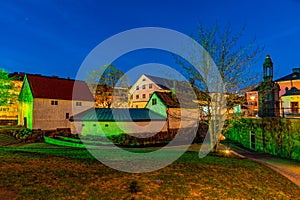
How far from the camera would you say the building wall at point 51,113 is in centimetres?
3180

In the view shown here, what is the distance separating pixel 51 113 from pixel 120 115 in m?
13.4

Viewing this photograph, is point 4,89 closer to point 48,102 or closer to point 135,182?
point 48,102

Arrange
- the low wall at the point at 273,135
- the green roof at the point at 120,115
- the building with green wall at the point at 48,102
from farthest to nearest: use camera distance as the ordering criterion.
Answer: the building with green wall at the point at 48,102 < the green roof at the point at 120,115 < the low wall at the point at 273,135

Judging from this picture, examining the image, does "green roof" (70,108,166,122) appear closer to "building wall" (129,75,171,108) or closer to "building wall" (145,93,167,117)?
"building wall" (145,93,167,117)

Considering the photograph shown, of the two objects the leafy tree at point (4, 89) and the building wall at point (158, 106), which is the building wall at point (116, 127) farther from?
the leafy tree at point (4, 89)

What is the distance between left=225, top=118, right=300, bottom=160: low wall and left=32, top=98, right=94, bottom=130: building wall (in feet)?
88.4

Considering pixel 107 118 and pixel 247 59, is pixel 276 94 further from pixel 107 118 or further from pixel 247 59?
pixel 107 118

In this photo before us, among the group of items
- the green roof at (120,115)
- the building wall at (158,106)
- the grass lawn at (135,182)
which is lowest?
the grass lawn at (135,182)

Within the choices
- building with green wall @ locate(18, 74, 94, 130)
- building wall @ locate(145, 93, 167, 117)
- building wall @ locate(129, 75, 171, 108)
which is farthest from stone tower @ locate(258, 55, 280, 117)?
building with green wall @ locate(18, 74, 94, 130)

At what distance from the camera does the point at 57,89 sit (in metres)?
35.7

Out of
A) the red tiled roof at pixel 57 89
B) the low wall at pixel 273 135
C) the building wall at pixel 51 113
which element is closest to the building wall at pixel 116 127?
the building wall at pixel 51 113

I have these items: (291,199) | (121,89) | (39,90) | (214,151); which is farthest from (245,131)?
(39,90)

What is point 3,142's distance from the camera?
24.7 metres

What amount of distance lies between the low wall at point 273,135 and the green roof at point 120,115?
1110cm
